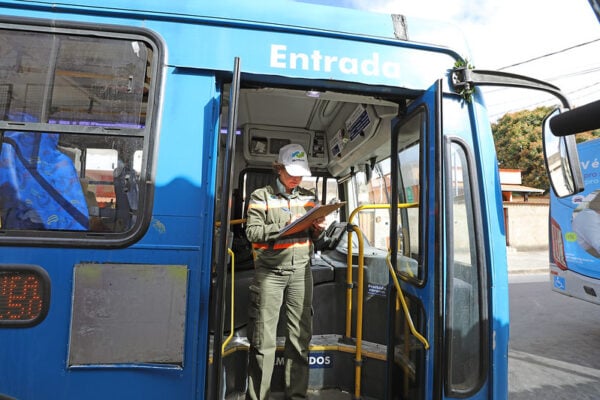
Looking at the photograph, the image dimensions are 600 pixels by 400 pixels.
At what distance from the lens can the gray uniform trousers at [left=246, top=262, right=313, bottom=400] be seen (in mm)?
2477

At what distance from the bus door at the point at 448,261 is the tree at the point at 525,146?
72.6ft

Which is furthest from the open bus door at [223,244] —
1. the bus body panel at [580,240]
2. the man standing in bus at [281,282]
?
the bus body panel at [580,240]

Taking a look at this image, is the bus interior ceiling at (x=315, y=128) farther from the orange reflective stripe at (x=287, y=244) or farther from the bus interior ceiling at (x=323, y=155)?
the orange reflective stripe at (x=287, y=244)

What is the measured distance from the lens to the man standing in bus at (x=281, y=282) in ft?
8.13

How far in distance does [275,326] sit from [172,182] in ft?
4.51

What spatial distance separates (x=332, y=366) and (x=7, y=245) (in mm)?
2358

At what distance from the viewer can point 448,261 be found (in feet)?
5.94

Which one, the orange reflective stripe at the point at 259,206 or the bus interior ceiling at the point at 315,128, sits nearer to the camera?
the orange reflective stripe at the point at 259,206

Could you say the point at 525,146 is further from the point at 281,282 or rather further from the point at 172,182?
the point at 172,182

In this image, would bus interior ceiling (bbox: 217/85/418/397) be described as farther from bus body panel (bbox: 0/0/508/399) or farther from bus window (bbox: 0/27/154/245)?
bus window (bbox: 0/27/154/245)

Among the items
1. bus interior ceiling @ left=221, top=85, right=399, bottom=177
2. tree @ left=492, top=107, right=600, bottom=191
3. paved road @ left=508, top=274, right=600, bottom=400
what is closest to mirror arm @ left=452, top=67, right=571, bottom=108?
bus interior ceiling @ left=221, top=85, right=399, bottom=177

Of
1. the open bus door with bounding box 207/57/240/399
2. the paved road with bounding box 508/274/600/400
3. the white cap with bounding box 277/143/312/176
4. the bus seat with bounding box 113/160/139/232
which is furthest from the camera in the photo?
the paved road with bounding box 508/274/600/400

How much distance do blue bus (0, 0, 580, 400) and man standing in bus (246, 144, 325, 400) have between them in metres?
0.71

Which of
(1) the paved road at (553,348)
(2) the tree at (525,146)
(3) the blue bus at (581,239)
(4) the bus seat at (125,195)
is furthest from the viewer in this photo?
(2) the tree at (525,146)
